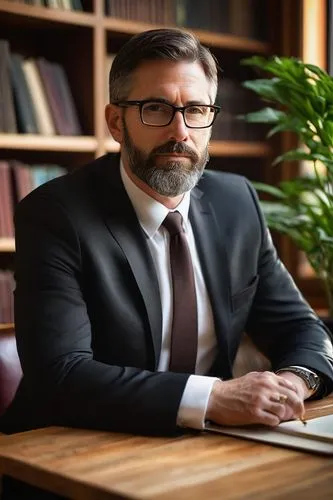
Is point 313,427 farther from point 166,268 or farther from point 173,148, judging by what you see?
point 173,148

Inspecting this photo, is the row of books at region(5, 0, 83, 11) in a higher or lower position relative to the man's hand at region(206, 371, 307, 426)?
higher

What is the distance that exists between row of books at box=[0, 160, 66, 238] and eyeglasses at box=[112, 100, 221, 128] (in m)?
1.33

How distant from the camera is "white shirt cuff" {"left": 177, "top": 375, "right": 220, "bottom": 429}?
153cm

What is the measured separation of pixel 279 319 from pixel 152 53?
69 cm

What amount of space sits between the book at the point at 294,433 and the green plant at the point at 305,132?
3.21 feet

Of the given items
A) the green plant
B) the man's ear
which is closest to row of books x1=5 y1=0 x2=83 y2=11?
the green plant

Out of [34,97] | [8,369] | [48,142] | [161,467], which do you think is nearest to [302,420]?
[161,467]

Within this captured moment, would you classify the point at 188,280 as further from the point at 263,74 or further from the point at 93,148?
the point at 263,74

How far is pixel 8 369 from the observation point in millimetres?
1955

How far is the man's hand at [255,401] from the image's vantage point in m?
1.53

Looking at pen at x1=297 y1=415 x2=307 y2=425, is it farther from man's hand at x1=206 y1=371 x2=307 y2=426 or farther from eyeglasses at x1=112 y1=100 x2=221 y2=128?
eyeglasses at x1=112 y1=100 x2=221 y2=128

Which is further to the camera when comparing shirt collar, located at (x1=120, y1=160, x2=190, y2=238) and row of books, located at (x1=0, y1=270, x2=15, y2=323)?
row of books, located at (x1=0, y1=270, x2=15, y2=323)

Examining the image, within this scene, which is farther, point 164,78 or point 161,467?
point 164,78

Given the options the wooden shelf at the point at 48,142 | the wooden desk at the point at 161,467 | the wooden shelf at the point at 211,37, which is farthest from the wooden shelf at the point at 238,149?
the wooden desk at the point at 161,467
